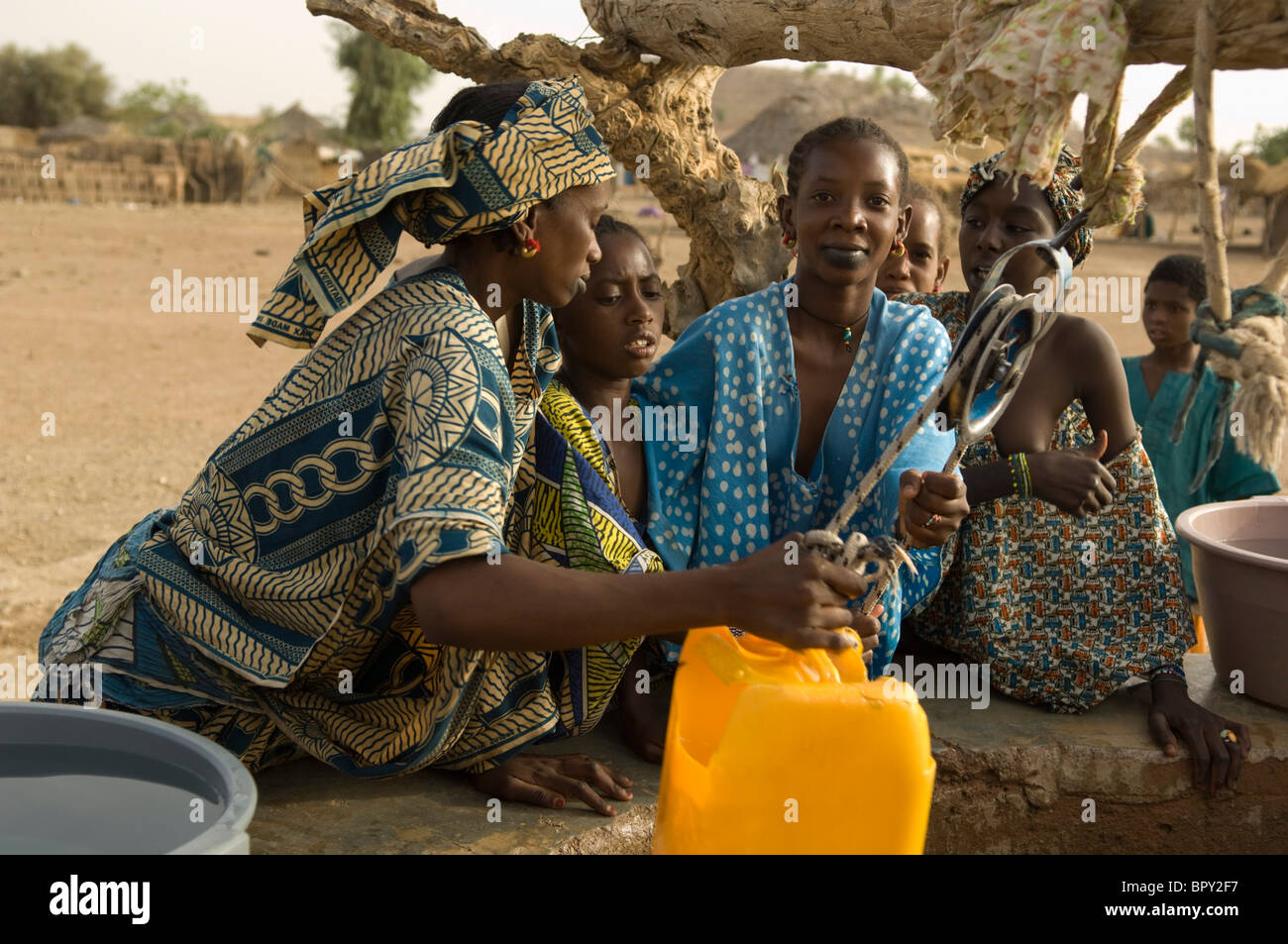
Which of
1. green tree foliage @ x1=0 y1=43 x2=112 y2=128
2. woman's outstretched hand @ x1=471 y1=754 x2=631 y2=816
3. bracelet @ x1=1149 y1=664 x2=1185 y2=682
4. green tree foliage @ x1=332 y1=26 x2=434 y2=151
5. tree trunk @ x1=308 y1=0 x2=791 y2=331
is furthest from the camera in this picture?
green tree foliage @ x1=0 y1=43 x2=112 y2=128

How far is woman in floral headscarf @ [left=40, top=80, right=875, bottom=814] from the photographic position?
1738 mm

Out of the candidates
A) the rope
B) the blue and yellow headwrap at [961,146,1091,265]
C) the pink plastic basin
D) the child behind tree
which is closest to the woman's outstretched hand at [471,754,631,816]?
the rope

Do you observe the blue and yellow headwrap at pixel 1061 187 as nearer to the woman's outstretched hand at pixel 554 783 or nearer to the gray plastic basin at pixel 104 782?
the woman's outstretched hand at pixel 554 783

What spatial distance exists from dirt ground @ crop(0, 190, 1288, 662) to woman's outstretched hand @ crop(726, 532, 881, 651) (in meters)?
3.36

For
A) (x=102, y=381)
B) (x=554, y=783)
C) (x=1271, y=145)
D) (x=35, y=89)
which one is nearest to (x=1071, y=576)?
(x=554, y=783)

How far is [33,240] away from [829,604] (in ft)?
54.6

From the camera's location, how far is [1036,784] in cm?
272

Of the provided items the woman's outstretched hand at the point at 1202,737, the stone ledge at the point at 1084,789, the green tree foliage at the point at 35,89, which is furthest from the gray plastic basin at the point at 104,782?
the green tree foliage at the point at 35,89

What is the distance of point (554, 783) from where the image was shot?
7.78ft

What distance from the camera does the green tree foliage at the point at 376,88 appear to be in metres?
35.5

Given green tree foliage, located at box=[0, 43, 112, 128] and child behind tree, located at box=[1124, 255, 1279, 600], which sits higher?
green tree foliage, located at box=[0, 43, 112, 128]

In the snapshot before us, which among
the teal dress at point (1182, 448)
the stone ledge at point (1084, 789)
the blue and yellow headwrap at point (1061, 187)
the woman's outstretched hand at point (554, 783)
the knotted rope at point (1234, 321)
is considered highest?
the blue and yellow headwrap at point (1061, 187)

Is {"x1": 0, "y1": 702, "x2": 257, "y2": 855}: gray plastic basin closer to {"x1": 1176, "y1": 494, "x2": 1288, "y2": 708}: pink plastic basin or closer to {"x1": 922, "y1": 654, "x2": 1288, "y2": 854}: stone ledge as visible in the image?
{"x1": 922, "y1": 654, "x2": 1288, "y2": 854}: stone ledge

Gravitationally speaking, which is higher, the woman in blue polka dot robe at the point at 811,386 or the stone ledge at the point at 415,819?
the woman in blue polka dot robe at the point at 811,386
